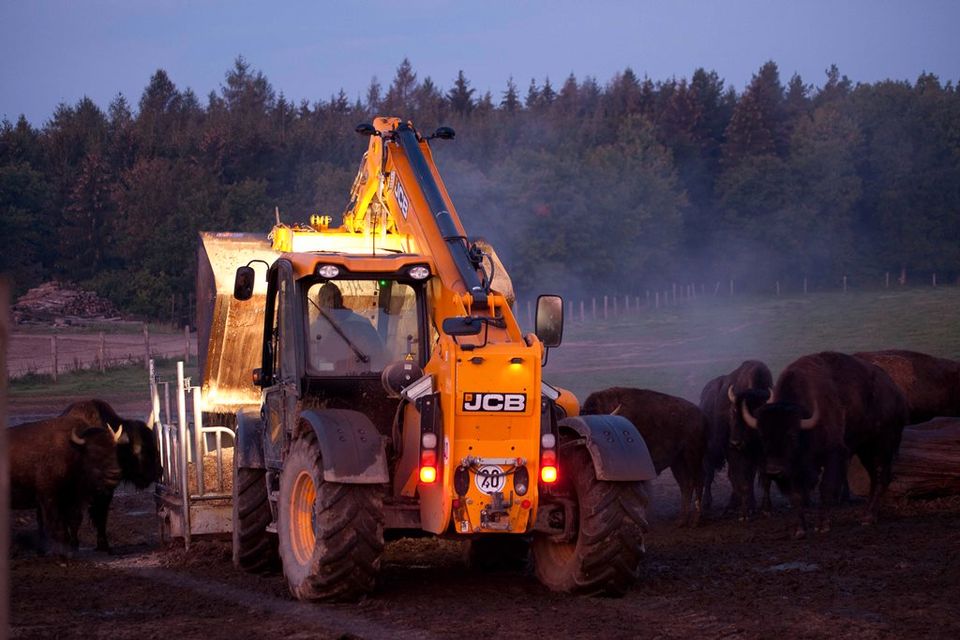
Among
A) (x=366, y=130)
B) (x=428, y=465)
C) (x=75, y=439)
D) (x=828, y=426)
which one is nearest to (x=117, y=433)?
(x=75, y=439)

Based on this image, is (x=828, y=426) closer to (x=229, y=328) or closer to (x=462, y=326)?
(x=229, y=328)

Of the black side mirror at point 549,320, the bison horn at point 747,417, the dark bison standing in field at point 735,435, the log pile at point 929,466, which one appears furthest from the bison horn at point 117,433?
the log pile at point 929,466

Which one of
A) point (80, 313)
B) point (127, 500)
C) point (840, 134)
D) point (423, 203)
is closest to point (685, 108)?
point (840, 134)

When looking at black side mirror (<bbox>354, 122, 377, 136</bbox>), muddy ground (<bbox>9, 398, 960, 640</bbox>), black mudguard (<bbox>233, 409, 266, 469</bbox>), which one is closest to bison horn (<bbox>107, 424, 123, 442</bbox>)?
muddy ground (<bbox>9, 398, 960, 640</bbox>)

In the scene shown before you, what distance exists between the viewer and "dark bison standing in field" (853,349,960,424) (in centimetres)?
2022

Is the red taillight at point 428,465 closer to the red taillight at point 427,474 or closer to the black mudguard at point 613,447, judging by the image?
the red taillight at point 427,474

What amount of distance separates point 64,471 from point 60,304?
4684 cm

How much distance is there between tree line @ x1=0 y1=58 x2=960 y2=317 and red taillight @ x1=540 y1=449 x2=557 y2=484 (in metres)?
48.5

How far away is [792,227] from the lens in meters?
83.6

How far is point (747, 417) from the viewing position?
16.6 m

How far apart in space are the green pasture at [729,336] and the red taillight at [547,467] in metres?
21.8

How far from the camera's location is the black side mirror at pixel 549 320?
10.1 m

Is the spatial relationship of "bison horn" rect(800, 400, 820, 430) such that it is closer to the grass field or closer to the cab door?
the cab door

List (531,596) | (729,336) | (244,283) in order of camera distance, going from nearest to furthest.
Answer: (531,596) < (244,283) < (729,336)
